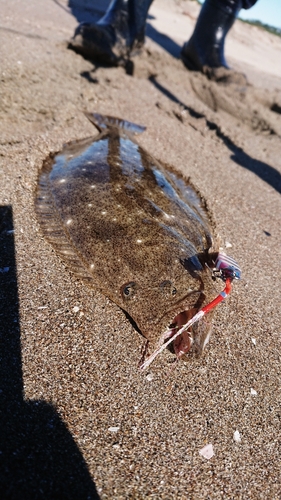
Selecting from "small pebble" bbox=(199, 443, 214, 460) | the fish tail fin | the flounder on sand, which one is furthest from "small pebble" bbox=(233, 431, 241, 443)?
the fish tail fin

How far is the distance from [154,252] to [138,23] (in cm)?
503

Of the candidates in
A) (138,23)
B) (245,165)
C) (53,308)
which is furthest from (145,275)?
(138,23)

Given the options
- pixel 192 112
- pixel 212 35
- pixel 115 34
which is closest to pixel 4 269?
pixel 192 112

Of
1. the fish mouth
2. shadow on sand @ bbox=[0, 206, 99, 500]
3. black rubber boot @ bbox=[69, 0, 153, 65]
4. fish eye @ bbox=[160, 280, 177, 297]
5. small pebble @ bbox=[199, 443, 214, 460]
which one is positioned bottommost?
shadow on sand @ bbox=[0, 206, 99, 500]

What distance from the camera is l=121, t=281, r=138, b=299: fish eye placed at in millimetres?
2191

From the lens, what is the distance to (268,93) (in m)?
6.30

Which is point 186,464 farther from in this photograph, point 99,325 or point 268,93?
point 268,93

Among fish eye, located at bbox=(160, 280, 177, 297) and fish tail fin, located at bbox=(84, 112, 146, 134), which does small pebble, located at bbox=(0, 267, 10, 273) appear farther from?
fish tail fin, located at bbox=(84, 112, 146, 134)

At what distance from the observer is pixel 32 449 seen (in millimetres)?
1604

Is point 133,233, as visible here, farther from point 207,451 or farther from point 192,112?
point 192,112

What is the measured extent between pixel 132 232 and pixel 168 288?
0.55 metres

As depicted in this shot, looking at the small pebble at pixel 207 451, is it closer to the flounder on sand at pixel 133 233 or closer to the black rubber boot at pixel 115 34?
the flounder on sand at pixel 133 233

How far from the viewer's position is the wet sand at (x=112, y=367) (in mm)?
1643

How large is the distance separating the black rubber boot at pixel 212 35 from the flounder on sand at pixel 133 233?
152 inches
